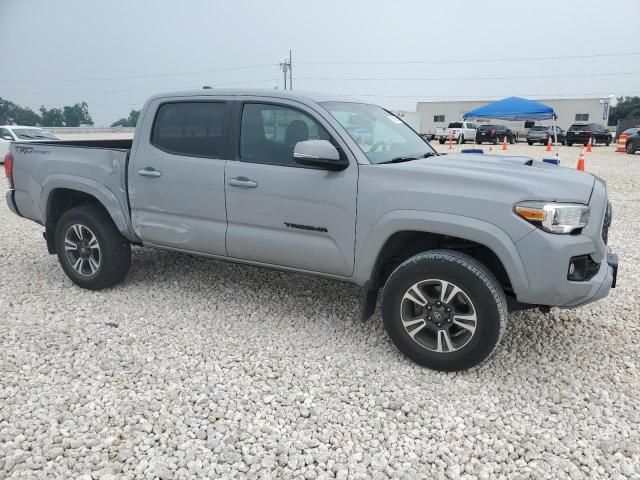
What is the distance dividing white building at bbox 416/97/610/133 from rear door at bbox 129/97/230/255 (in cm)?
4189

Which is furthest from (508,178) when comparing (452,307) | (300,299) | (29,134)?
(29,134)

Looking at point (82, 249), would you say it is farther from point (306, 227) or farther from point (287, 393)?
point (287, 393)

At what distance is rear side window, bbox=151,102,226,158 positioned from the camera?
13.4 feet

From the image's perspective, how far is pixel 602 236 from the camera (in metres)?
3.23

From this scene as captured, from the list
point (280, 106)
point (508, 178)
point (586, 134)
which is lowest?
point (508, 178)

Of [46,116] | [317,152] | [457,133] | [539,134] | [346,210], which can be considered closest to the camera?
[317,152]

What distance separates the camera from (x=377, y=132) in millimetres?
3982

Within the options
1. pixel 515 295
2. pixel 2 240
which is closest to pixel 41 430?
pixel 515 295

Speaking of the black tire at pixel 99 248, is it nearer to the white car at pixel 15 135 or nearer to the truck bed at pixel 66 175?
the truck bed at pixel 66 175

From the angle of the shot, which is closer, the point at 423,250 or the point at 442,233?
the point at 442,233

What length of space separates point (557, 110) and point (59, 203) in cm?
4916

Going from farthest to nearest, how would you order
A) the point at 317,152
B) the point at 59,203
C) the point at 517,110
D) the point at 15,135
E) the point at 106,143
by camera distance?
the point at 517,110
the point at 15,135
the point at 106,143
the point at 59,203
the point at 317,152

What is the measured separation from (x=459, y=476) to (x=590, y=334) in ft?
6.92

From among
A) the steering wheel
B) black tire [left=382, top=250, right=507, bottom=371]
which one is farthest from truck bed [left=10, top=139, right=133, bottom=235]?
black tire [left=382, top=250, right=507, bottom=371]
